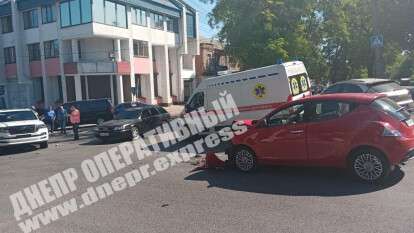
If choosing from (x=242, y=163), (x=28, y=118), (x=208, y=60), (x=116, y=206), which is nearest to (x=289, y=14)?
(x=28, y=118)

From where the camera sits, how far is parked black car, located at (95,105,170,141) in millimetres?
17578

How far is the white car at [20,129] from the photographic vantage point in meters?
16.3

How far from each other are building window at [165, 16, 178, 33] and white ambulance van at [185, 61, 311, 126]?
33358mm

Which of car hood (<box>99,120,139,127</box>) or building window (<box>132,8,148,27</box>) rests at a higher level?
building window (<box>132,8,148,27</box>)

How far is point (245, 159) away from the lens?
9641 mm

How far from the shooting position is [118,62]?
37.6 meters

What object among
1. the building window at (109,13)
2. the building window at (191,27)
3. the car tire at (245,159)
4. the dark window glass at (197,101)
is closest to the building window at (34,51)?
the building window at (109,13)

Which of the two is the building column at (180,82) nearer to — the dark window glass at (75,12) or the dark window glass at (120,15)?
the dark window glass at (120,15)

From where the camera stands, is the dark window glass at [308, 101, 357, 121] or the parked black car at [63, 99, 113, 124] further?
the parked black car at [63, 99, 113, 124]

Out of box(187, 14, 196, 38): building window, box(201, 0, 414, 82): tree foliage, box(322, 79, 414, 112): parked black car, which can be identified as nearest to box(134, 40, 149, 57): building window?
box(187, 14, 196, 38): building window

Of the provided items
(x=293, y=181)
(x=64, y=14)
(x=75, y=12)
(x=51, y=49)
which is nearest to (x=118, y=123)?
(x=293, y=181)

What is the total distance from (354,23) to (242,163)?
38.5 meters

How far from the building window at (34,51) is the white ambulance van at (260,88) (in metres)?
29.8

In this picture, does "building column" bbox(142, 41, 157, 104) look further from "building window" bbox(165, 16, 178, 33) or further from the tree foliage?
the tree foliage
